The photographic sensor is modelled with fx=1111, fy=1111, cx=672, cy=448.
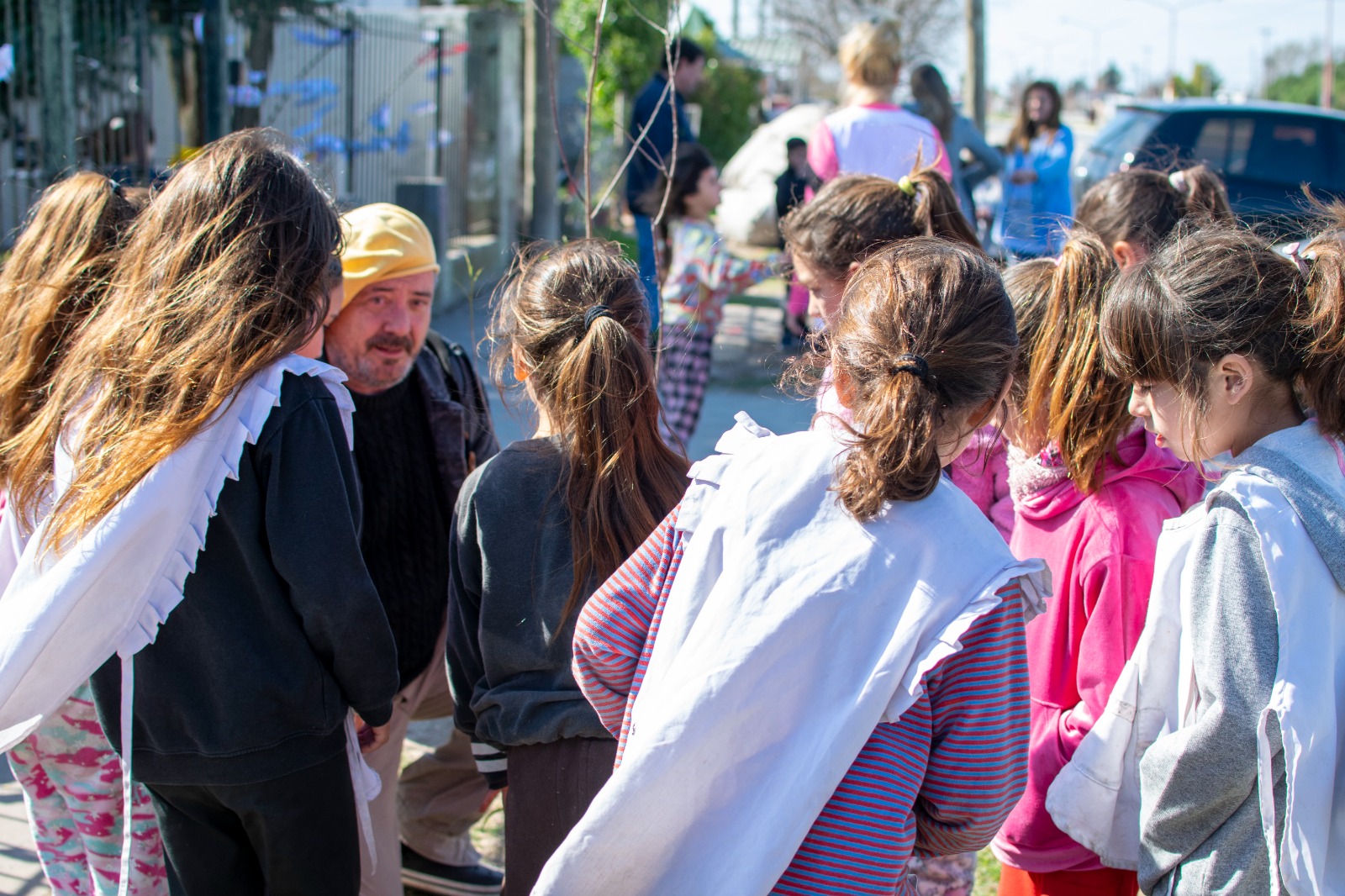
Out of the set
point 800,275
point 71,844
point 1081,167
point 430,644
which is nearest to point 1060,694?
point 800,275

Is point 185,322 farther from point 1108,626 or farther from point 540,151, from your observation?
point 540,151

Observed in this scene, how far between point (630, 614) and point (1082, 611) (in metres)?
0.84

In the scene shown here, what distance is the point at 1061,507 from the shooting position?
200cm

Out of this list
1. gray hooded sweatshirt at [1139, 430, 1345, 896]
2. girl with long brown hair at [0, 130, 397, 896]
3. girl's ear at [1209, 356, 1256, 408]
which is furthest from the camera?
girl with long brown hair at [0, 130, 397, 896]

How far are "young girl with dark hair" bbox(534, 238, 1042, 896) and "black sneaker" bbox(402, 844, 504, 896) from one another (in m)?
1.39

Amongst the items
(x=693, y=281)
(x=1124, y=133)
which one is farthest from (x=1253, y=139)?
(x=693, y=281)

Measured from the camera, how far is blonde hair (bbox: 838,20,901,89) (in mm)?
4184

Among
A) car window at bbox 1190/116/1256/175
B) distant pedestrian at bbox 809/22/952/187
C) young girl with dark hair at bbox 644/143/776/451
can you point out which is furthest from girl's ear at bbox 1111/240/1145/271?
car window at bbox 1190/116/1256/175

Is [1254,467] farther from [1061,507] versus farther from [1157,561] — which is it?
[1061,507]

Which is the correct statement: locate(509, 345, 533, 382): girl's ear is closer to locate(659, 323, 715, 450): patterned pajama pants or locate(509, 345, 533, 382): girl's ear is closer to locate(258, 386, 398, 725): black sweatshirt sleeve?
locate(258, 386, 398, 725): black sweatshirt sleeve

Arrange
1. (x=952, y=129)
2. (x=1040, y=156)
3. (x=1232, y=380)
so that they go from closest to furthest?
(x=1232, y=380) < (x=952, y=129) < (x=1040, y=156)

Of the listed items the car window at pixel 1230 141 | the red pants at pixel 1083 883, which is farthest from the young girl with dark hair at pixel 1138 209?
the car window at pixel 1230 141

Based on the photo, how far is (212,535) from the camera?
1.81 m

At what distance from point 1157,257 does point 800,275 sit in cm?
104
